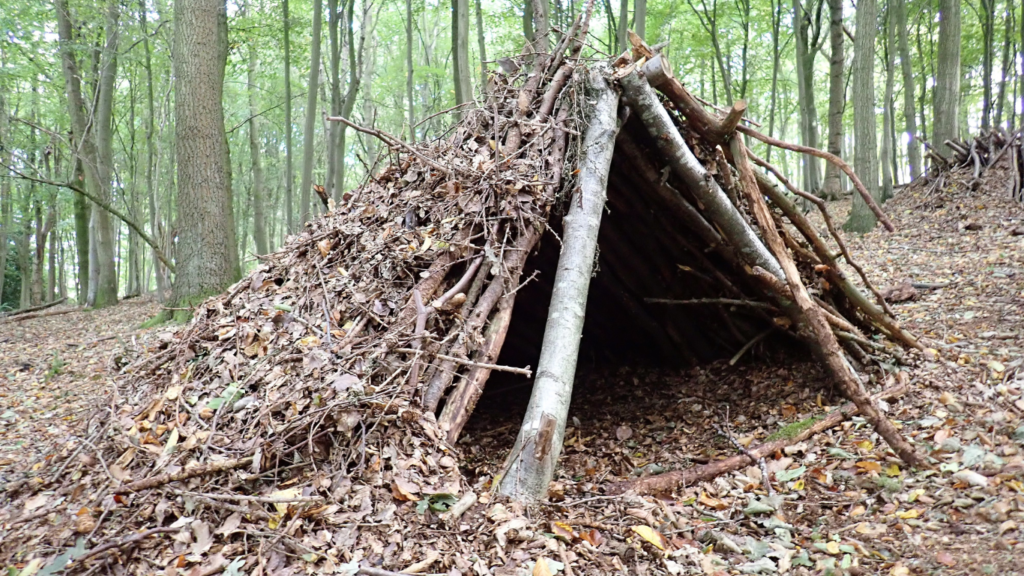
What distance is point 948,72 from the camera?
38.9 feet

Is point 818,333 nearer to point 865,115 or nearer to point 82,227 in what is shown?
point 865,115

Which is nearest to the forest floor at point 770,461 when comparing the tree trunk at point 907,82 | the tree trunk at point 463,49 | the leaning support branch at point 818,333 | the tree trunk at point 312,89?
the leaning support branch at point 818,333

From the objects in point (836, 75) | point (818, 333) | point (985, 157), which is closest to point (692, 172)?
point (818, 333)

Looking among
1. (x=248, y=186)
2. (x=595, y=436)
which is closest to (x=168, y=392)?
(x=595, y=436)

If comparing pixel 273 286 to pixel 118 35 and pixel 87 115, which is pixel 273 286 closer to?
pixel 118 35

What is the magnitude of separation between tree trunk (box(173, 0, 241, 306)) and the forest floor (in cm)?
188

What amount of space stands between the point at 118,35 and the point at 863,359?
15508 millimetres

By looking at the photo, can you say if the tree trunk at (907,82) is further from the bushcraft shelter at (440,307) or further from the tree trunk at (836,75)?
the bushcraft shelter at (440,307)

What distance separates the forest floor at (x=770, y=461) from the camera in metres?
2.45

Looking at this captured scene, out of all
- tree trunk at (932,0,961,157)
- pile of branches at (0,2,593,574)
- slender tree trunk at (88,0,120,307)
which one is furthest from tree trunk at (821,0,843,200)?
slender tree trunk at (88,0,120,307)

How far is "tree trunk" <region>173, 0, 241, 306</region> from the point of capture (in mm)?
7711

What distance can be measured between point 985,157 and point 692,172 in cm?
985

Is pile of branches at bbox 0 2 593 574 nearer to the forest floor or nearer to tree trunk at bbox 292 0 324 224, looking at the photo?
the forest floor

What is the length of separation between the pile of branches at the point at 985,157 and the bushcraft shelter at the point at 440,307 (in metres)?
7.23
